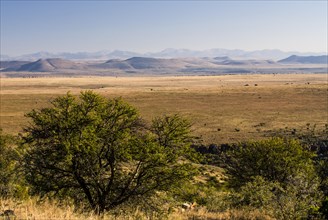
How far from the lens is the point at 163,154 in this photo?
15.3 meters

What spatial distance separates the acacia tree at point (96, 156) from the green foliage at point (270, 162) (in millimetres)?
10429

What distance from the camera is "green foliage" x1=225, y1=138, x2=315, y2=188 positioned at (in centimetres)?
2491

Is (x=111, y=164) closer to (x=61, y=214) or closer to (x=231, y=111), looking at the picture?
(x=61, y=214)

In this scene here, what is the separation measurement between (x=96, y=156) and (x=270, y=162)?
1408cm

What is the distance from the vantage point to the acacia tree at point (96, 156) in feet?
50.5

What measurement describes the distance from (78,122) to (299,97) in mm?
97388

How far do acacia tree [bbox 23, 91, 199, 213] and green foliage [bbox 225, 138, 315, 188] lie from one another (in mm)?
10429

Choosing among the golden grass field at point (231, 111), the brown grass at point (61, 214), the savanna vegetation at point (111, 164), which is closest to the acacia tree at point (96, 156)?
the savanna vegetation at point (111, 164)

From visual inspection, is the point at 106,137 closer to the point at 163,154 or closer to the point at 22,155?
the point at 163,154

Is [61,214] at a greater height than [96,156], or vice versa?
[96,156]

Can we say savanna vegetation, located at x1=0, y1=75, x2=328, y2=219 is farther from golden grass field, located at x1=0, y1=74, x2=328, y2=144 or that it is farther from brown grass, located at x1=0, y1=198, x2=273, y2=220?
golden grass field, located at x1=0, y1=74, x2=328, y2=144

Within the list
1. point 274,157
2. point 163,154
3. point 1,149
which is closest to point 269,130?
point 274,157

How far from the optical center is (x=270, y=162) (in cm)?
2528

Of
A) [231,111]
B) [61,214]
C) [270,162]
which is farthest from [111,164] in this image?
[231,111]
